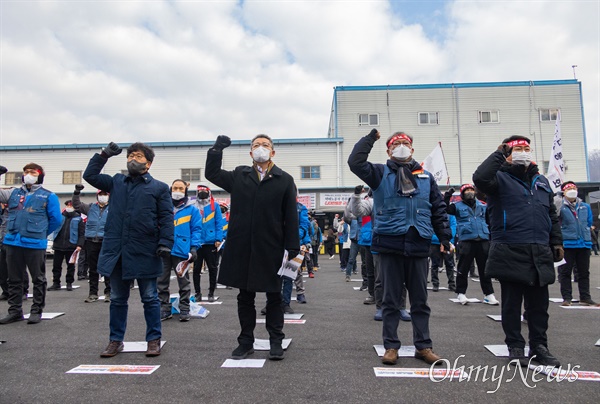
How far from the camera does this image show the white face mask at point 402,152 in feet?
14.8

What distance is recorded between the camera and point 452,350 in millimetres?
4574

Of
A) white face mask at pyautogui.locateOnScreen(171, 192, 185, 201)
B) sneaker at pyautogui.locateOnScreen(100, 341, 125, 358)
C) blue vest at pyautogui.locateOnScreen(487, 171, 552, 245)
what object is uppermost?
white face mask at pyautogui.locateOnScreen(171, 192, 185, 201)

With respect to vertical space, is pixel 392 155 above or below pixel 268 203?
above

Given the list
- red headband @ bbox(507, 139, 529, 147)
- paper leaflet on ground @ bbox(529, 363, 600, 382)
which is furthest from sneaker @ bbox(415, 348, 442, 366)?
red headband @ bbox(507, 139, 529, 147)

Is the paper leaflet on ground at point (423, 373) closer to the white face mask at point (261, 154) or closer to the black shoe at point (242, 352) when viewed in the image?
the black shoe at point (242, 352)

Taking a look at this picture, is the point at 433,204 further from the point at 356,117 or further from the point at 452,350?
the point at 356,117

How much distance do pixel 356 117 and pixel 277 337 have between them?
3148 cm

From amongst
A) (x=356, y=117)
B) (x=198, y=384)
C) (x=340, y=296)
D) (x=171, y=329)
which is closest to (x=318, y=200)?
(x=356, y=117)

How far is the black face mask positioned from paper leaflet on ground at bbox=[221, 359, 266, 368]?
2.11 meters

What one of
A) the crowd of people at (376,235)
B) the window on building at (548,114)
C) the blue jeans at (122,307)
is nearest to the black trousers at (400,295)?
the crowd of people at (376,235)

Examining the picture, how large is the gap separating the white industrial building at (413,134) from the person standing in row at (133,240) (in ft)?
93.0

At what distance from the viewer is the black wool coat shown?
4.38m

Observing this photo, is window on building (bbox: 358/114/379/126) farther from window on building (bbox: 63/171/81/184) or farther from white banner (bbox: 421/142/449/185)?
window on building (bbox: 63/171/81/184)

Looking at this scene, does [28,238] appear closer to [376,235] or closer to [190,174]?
[376,235]
